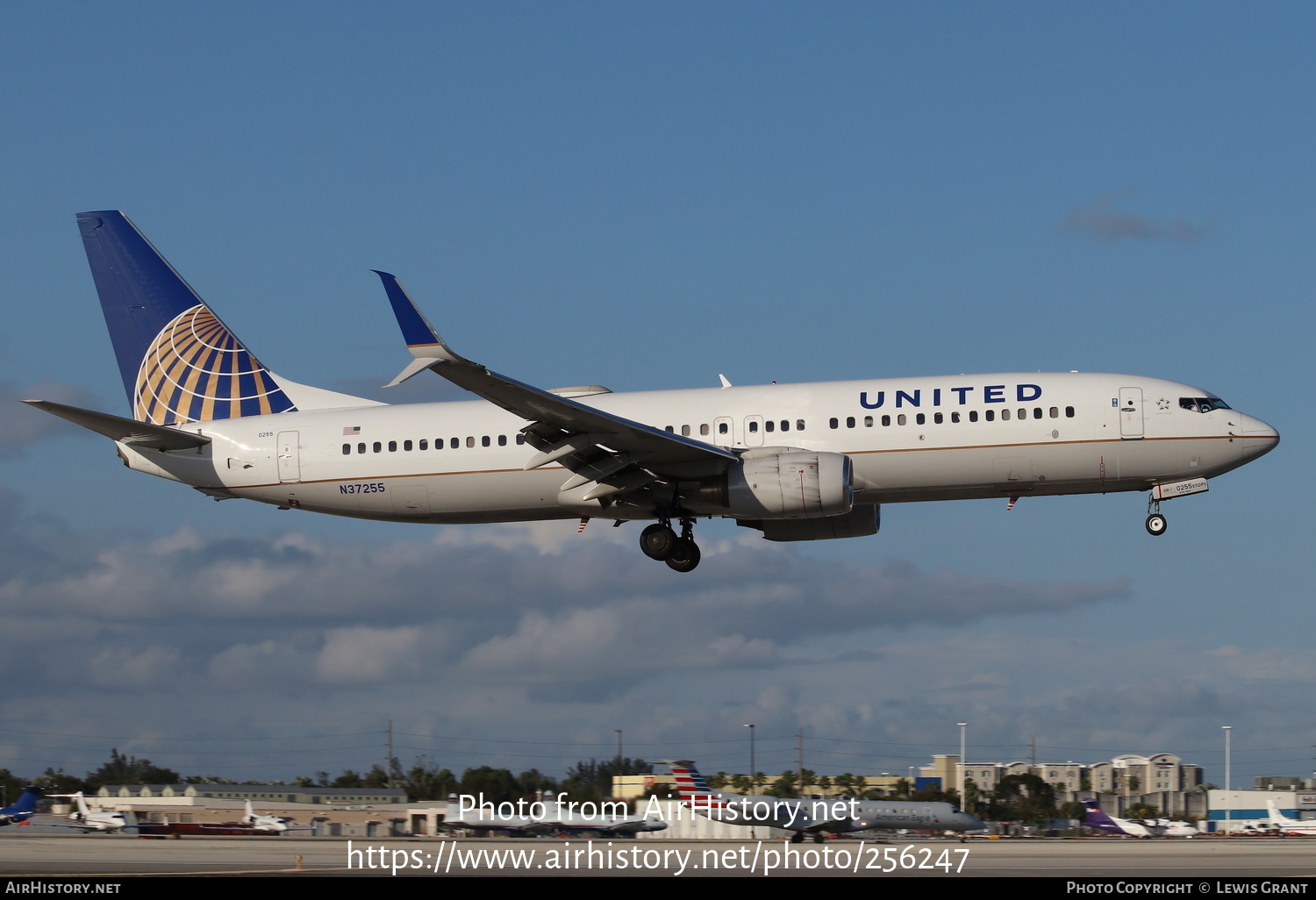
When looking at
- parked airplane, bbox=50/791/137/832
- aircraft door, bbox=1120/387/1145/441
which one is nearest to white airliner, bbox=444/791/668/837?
parked airplane, bbox=50/791/137/832

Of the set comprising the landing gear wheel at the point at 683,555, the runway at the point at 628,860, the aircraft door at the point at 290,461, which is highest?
the aircraft door at the point at 290,461

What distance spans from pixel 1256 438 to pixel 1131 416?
3.27 m

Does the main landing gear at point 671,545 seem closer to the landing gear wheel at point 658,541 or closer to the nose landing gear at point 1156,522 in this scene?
the landing gear wheel at point 658,541

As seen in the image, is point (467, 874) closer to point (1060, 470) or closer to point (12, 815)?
point (1060, 470)

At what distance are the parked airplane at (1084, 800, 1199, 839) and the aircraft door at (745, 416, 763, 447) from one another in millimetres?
31076

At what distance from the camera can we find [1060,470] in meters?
33.4

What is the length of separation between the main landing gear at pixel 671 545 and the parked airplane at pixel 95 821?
96.8ft

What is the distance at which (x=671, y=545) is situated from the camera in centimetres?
3584

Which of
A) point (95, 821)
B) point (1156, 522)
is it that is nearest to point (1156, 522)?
point (1156, 522)

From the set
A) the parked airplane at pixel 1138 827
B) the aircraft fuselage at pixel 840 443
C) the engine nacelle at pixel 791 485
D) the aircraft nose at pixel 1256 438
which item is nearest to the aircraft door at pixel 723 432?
the aircraft fuselage at pixel 840 443

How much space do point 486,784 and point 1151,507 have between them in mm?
28518

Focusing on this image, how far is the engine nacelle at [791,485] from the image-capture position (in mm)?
32312

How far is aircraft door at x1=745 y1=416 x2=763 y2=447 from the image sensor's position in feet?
113
